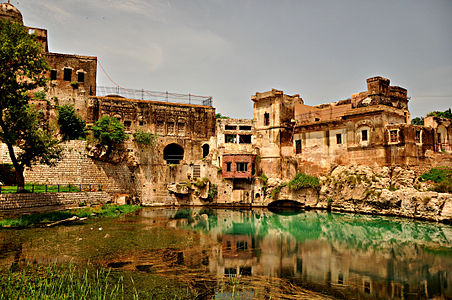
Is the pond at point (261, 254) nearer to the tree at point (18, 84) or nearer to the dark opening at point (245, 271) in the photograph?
the dark opening at point (245, 271)

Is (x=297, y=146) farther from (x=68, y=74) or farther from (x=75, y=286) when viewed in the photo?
(x=75, y=286)

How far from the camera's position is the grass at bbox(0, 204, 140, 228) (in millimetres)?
17411

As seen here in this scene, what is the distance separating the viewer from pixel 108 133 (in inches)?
1142

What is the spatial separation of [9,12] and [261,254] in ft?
120

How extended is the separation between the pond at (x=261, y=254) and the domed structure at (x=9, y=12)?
26478 millimetres

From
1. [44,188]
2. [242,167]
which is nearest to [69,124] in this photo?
[44,188]

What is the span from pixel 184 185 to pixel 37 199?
1387cm

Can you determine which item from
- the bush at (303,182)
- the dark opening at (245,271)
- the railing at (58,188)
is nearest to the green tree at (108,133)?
the railing at (58,188)

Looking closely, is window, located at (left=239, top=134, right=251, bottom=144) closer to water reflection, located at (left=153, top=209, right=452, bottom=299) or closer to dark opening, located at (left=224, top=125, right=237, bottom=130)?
dark opening, located at (left=224, top=125, right=237, bottom=130)

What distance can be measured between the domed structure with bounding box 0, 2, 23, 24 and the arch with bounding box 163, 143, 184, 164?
2060cm

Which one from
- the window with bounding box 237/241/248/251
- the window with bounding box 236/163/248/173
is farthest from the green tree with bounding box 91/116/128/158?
the window with bounding box 237/241/248/251

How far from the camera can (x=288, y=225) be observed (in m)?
23.1

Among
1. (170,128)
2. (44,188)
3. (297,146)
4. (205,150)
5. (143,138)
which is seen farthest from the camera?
(205,150)

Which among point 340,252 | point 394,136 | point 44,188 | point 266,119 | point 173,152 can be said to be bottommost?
point 340,252
